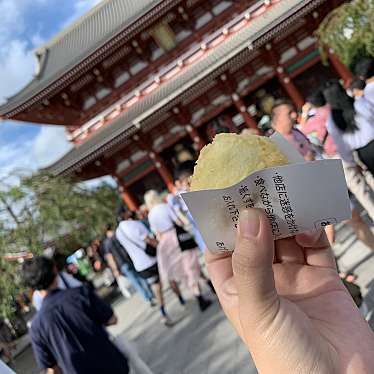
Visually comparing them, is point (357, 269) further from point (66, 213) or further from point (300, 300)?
point (66, 213)

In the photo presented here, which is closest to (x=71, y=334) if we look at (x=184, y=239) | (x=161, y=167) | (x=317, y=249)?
(x=317, y=249)

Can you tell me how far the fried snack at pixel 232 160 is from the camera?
1175 millimetres

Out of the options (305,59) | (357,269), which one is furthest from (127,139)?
(357,269)

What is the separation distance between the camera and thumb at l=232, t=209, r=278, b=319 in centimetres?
104

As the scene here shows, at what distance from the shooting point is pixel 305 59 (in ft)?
41.5

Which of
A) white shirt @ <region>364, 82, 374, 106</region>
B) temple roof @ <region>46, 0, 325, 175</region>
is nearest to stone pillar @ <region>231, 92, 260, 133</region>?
temple roof @ <region>46, 0, 325, 175</region>

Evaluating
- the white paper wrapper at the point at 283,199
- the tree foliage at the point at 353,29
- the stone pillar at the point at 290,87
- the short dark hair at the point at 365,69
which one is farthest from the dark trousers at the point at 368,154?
the stone pillar at the point at 290,87

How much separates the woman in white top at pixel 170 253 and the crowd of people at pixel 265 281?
0.01 m

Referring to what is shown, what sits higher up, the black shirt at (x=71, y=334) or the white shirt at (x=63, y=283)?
the white shirt at (x=63, y=283)

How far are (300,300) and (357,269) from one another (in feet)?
10.6

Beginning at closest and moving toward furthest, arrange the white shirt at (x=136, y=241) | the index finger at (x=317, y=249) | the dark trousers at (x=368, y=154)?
the index finger at (x=317, y=249) < the dark trousers at (x=368, y=154) < the white shirt at (x=136, y=241)

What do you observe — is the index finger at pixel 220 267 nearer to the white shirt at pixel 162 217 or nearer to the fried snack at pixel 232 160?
the fried snack at pixel 232 160

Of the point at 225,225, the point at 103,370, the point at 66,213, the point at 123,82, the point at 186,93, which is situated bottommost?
the point at 103,370

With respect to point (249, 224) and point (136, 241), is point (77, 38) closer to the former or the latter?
point (136, 241)
